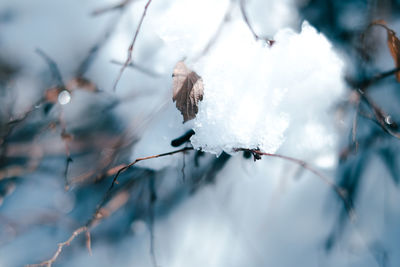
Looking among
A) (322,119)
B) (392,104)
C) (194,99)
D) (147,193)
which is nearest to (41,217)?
(147,193)

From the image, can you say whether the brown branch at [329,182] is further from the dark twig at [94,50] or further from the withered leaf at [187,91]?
the dark twig at [94,50]

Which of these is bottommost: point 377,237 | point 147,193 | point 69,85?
point 377,237

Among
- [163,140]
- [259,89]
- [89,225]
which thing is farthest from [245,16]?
[89,225]

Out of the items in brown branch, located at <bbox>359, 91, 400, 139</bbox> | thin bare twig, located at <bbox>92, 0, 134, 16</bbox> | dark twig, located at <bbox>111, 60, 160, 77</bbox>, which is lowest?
brown branch, located at <bbox>359, 91, 400, 139</bbox>

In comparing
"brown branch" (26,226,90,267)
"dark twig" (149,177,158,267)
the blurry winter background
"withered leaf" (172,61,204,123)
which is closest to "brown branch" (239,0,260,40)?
the blurry winter background

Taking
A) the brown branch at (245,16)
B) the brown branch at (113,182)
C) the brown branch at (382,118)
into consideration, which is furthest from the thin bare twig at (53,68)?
the brown branch at (382,118)

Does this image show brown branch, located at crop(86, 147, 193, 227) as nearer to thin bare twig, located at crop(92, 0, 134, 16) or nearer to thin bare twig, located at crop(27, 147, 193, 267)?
thin bare twig, located at crop(27, 147, 193, 267)

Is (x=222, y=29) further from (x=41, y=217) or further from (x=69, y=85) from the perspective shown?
(x=41, y=217)
